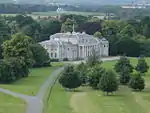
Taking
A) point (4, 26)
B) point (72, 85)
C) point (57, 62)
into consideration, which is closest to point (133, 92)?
point (72, 85)

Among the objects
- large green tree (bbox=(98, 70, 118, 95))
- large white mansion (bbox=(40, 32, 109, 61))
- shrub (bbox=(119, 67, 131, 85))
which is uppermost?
large green tree (bbox=(98, 70, 118, 95))

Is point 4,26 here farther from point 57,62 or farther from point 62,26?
point 57,62

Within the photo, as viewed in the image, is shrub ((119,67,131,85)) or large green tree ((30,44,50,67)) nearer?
shrub ((119,67,131,85))

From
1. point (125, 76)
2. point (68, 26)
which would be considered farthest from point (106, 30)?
point (125, 76)

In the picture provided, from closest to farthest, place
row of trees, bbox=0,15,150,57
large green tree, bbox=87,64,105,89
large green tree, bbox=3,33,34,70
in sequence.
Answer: large green tree, bbox=87,64,105,89
large green tree, bbox=3,33,34,70
row of trees, bbox=0,15,150,57

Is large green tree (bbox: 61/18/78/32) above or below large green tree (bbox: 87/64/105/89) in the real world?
below

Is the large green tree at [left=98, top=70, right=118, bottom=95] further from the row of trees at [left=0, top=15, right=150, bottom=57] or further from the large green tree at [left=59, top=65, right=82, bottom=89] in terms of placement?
the row of trees at [left=0, top=15, right=150, bottom=57]

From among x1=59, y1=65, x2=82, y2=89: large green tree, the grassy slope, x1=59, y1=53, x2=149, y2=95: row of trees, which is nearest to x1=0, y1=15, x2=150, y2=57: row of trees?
x1=59, y1=53, x2=149, y2=95: row of trees
